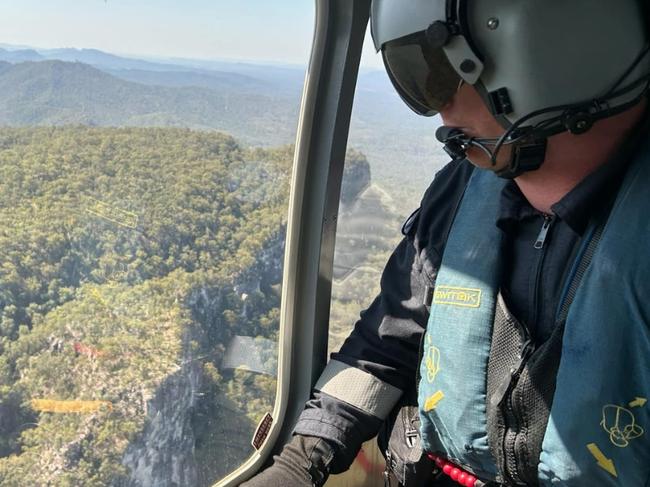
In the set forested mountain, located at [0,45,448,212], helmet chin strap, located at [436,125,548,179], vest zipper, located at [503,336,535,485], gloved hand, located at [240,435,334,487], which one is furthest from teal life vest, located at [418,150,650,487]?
forested mountain, located at [0,45,448,212]

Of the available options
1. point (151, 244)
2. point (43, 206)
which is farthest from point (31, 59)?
point (151, 244)

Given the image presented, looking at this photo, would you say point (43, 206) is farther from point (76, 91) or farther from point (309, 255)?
point (309, 255)

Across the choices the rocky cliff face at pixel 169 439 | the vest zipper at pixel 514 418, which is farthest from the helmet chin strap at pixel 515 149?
the rocky cliff face at pixel 169 439

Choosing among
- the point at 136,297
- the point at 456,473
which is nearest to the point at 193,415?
the point at 136,297

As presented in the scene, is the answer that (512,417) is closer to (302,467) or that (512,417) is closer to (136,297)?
(302,467)

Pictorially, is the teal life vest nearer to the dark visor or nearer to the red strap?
the red strap

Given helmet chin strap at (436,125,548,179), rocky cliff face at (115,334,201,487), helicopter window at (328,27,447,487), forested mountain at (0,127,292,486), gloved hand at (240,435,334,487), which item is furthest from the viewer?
helicopter window at (328,27,447,487)
